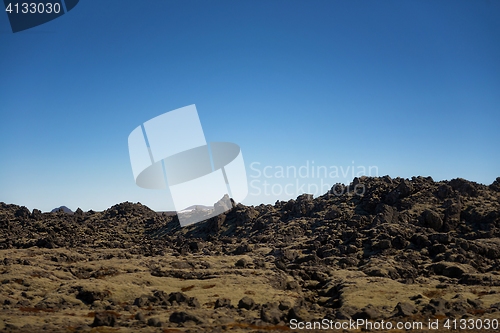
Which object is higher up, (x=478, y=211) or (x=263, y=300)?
(x=478, y=211)

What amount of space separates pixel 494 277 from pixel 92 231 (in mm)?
83282

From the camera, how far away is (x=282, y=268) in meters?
55.1

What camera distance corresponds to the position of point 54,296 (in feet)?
131

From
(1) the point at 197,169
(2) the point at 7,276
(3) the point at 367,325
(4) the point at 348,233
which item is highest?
(1) the point at 197,169

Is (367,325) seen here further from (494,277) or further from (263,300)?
(494,277)

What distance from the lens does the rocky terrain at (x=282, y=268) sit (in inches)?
1300

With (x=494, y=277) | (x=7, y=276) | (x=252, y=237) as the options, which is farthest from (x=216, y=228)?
(x=494, y=277)

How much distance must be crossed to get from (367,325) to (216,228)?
6704cm

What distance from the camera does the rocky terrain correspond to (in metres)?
33.0

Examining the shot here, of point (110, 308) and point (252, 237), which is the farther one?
point (252, 237)

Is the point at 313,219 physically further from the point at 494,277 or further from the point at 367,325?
the point at 367,325

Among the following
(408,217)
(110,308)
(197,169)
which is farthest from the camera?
(408,217)

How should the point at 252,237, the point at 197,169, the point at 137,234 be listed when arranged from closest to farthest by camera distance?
the point at 197,169
the point at 252,237
the point at 137,234

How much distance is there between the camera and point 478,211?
222 ft
